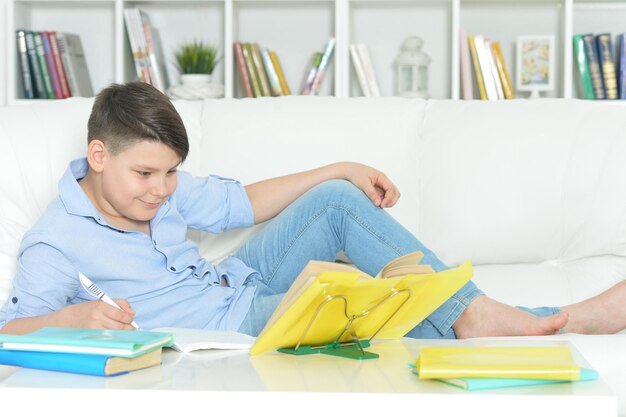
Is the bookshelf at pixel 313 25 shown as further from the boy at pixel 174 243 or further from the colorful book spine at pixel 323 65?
the boy at pixel 174 243

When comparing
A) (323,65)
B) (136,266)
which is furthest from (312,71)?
(136,266)

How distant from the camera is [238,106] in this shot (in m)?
2.07

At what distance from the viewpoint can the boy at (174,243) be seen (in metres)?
1.53

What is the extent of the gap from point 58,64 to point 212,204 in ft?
4.98

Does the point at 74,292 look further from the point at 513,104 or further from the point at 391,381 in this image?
the point at 513,104

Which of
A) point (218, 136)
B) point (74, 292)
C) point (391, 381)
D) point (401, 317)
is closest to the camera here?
point (391, 381)

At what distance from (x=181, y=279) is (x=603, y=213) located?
86cm

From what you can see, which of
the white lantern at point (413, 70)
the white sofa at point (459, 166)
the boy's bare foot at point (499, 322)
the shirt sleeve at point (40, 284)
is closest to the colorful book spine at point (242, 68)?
the white lantern at point (413, 70)

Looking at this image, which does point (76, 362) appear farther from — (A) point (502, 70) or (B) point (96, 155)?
(A) point (502, 70)

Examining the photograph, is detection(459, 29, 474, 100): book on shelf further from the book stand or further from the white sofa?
the book stand

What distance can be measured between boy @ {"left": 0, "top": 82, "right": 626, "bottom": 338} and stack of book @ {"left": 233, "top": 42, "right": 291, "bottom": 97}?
1.35 m

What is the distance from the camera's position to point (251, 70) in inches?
123

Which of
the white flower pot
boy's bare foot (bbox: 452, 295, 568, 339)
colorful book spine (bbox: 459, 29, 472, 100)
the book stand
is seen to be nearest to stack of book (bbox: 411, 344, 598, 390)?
the book stand

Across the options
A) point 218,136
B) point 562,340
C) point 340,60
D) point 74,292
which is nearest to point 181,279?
point 74,292
